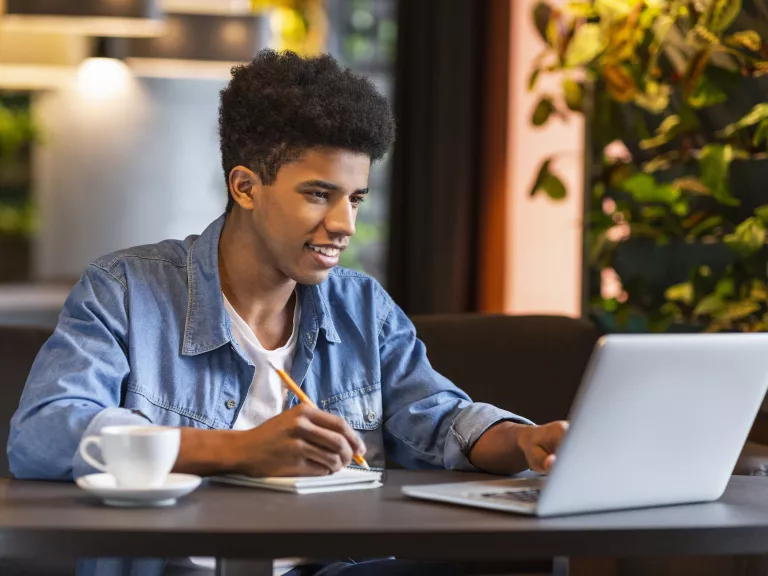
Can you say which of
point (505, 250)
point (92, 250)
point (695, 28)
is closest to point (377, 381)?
point (695, 28)

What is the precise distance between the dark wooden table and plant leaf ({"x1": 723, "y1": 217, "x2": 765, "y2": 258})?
1.02 meters

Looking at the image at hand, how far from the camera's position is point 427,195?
168 inches

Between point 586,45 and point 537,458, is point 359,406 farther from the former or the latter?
point 586,45

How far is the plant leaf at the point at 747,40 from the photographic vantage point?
2.29 m

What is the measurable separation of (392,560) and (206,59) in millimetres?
3260

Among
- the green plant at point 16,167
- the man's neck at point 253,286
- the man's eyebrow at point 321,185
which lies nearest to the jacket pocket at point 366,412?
the man's neck at point 253,286

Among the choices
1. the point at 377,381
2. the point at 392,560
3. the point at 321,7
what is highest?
the point at 321,7

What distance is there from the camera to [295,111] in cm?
166

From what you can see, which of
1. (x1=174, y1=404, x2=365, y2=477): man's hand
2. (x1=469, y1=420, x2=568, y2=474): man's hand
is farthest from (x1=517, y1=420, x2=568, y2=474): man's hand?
(x1=174, y1=404, x2=365, y2=477): man's hand

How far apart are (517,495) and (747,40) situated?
4.21 feet

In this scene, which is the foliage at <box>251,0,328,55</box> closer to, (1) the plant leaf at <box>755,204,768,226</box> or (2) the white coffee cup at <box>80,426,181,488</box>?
(1) the plant leaf at <box>755,204,768,226</box>

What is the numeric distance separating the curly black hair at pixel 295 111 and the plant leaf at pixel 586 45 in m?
1.18

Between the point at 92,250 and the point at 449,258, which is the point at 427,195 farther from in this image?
the point at 92,250

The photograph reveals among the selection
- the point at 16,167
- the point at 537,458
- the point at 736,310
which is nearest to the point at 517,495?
the point at 537,458
